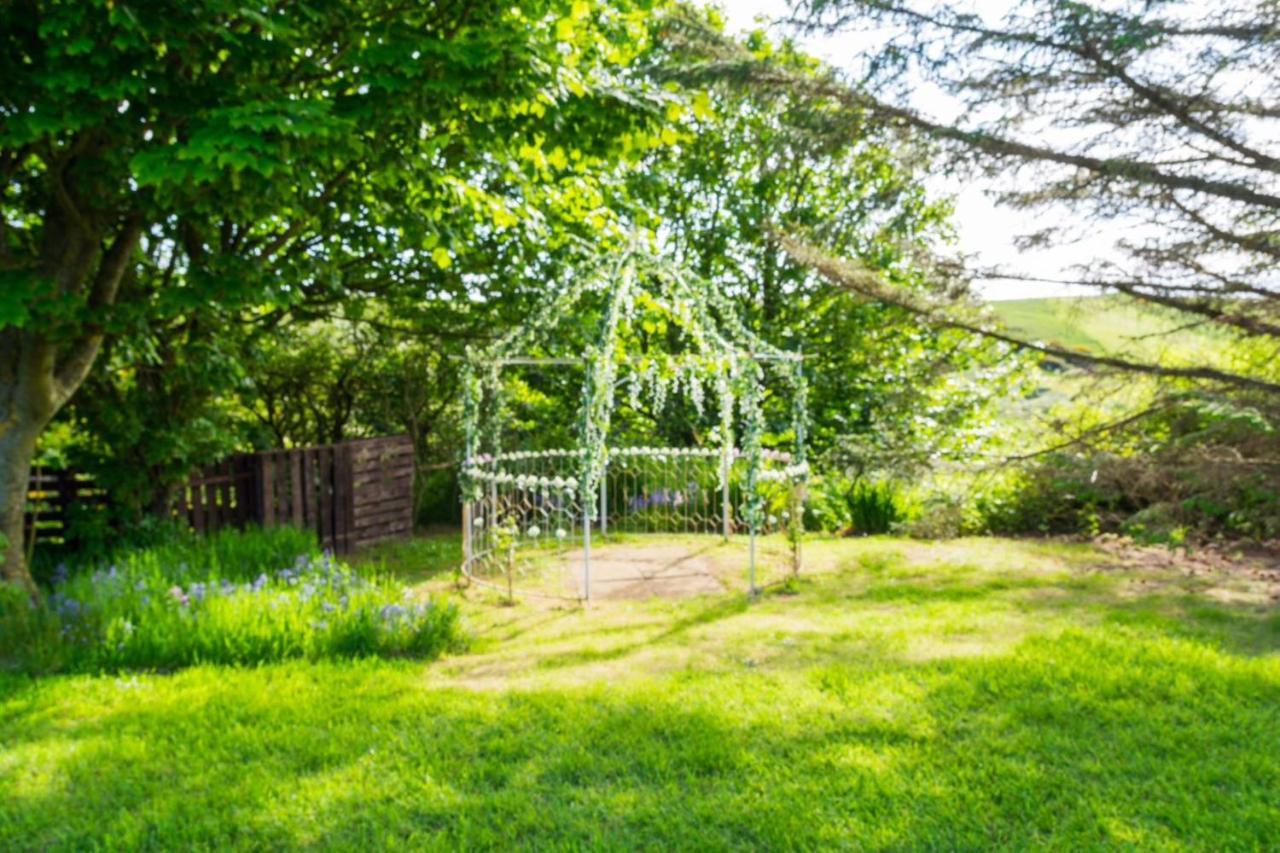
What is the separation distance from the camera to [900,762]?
4398 mm

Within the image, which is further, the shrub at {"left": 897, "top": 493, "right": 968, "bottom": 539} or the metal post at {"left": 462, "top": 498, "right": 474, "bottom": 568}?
the shrub at {"left": 897, "top": 493, "right": 968, "bottom": 539}

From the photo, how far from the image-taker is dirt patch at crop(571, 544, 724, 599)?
28.2ft

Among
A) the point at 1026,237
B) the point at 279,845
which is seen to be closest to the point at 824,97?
the point at 1026,237

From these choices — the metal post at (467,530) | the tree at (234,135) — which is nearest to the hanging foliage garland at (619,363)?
the metal post at (467,530)

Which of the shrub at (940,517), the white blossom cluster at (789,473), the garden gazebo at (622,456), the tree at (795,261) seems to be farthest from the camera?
the tree at (795,261)

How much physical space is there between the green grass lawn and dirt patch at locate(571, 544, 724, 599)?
56.6 inches

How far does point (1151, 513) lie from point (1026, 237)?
257 cm

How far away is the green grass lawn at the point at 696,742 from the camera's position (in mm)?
3785

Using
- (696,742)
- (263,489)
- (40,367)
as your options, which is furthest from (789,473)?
(40,367)

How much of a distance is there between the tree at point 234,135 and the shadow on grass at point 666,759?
8.62 ft

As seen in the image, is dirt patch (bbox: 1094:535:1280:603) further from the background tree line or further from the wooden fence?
the wooden fence

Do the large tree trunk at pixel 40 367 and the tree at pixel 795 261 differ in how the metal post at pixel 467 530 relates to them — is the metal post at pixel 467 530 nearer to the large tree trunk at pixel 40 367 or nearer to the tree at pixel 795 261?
the large tree trunk at pixel 40 367

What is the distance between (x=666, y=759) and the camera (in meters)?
4.42

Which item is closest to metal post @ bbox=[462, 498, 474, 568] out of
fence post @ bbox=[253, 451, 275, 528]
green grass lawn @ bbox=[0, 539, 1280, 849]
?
green grass lawn @ bbox=[0, 539, 1280, 849]
